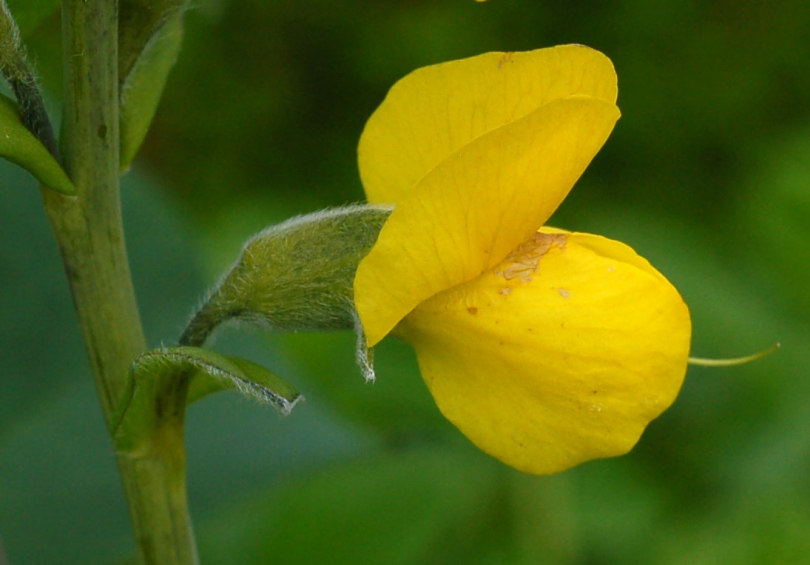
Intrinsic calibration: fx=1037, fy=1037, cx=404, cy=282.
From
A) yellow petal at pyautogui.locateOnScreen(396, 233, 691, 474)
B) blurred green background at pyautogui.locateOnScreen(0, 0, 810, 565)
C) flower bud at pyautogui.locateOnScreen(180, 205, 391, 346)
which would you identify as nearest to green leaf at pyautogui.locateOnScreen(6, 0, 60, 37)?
blurred green background at pyautogui.locateOnScreen(0, 0, 810, 565)

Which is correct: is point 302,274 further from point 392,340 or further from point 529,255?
point 392,340

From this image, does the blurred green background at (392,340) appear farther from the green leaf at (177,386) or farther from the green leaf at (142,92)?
the green leaf at (177,386)

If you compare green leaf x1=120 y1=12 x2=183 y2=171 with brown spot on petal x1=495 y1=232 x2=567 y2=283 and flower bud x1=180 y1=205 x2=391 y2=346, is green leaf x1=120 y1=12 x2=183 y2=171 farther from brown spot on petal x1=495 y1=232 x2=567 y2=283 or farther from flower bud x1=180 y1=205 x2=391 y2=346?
brown spot on petal x1=495 y1=232 x2=567 y2=283

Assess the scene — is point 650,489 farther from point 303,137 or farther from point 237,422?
point 303,137

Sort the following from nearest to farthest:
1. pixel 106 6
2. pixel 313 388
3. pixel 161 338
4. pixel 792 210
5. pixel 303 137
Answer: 1. pixel 106 6
2. pixel 161 338
3. pixel 313 388
4. pixel 792 210
5. pixel 303 137

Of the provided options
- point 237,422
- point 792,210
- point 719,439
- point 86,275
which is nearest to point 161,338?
point 237,422

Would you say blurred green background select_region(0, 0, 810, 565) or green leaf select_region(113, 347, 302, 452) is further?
blurred green background select_region(0, 0, 810, 565)

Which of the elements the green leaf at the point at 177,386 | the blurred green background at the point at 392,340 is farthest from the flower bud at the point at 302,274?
the blurred green background at the point at 392,340
